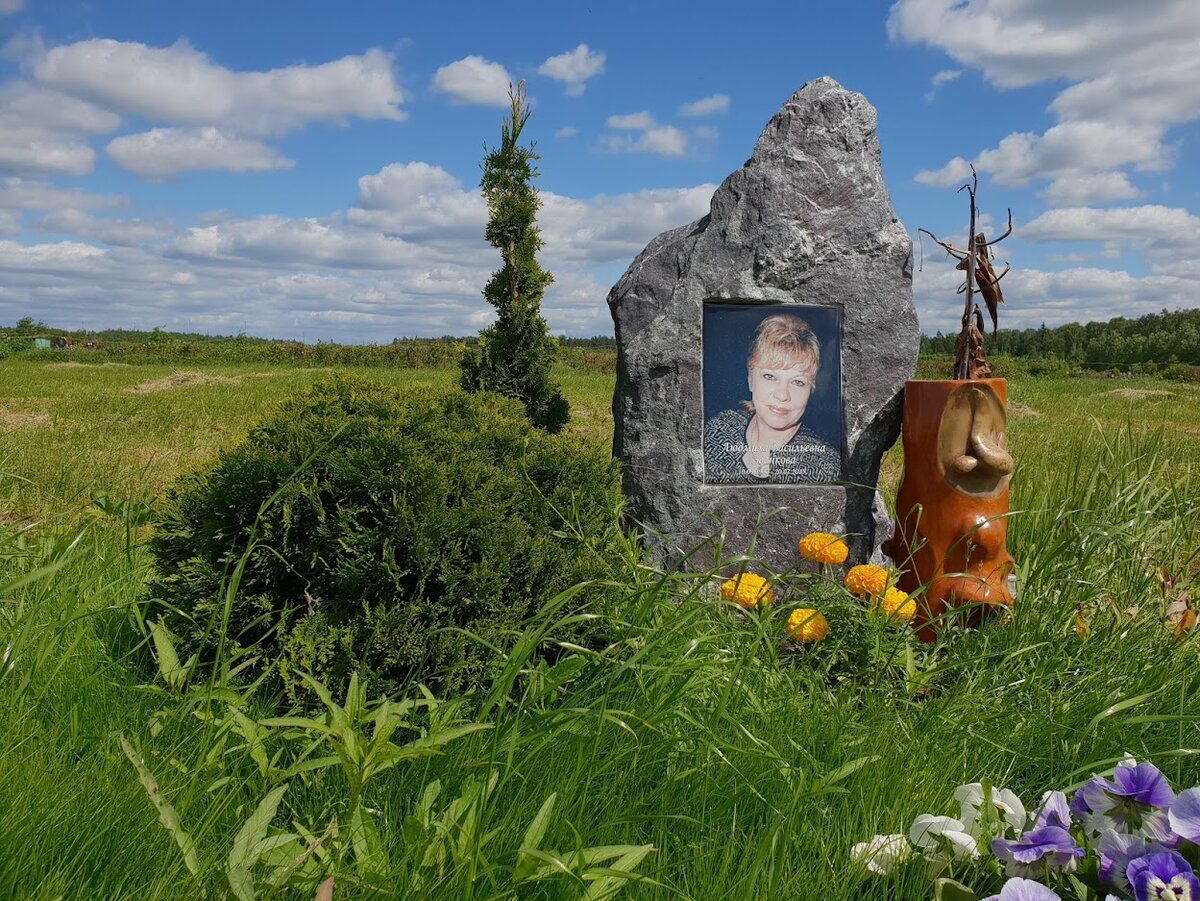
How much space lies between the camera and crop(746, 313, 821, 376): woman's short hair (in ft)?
15.5

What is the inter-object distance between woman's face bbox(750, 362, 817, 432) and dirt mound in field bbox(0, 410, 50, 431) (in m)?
9.41

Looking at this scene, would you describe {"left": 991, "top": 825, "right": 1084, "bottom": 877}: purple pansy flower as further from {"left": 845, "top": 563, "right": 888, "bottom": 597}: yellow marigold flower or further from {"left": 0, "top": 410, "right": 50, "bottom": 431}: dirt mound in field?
{"left": 0, "top": 410, "right": 50, "bottom": 431}: dirt mound in field

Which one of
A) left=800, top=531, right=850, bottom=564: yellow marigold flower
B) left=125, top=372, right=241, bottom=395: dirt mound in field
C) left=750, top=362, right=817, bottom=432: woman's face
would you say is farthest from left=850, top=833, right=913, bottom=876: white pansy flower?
left=125, top=372, right=241, bottom=395: dirt mound in field

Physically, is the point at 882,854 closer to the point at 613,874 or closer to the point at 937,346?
the point at 613,874

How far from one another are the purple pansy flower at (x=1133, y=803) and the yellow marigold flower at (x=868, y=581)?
1.85 metres

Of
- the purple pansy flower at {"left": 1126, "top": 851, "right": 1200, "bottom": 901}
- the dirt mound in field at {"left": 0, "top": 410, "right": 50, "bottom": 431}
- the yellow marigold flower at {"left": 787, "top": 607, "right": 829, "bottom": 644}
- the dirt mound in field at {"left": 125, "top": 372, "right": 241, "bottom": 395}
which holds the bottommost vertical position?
the yellow marigold flower at {"left": 787, "top": 607, "right": 829, "bottom": 644}

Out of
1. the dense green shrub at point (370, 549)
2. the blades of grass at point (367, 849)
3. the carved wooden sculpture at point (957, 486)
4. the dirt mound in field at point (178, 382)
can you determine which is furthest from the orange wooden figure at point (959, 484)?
the dirt mound in field at point (178, 382)

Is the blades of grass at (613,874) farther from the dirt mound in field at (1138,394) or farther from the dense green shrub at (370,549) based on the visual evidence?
the dirt mound in field at (1138,394)

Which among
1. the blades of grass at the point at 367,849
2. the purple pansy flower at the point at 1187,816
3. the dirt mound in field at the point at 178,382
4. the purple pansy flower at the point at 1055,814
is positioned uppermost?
the dirt mound in field at the point at 178,382

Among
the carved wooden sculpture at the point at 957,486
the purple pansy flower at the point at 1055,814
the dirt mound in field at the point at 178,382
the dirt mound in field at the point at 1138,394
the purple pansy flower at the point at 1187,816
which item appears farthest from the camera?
the dirt mound in field at the point at 1138,394

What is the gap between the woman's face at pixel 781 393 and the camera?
472cm

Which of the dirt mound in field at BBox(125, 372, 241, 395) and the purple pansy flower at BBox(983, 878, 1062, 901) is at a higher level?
the dirt mound in field at BBox(125, 372, 241, 395)

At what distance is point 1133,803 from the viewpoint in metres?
1.77

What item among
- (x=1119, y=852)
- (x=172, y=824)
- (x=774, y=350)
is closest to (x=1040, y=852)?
(x=1119, y=852)
